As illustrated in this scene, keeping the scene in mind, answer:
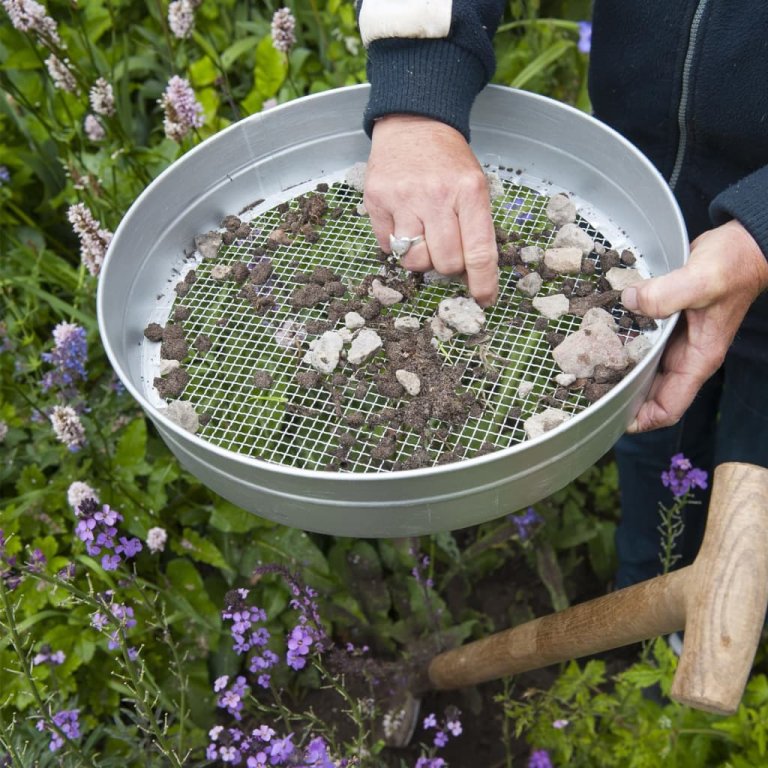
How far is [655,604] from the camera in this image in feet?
3.30

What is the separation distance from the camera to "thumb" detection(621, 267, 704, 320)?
1040 millimetres

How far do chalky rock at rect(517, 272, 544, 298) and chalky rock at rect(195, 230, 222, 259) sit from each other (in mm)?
479

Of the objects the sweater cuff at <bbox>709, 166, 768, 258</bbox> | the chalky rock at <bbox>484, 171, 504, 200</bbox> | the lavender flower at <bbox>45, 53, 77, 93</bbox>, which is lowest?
the chalky rock at <bbox>484, 171, 504, 200</bbox>

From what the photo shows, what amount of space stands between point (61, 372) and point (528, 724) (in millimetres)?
1234

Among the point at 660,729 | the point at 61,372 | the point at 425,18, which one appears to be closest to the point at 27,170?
the point at 61,372

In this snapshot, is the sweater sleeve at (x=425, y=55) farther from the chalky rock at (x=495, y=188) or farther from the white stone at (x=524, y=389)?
the white stone at (x=524, y=389)

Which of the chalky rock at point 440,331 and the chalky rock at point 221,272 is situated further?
the chalky rock at point 221,272

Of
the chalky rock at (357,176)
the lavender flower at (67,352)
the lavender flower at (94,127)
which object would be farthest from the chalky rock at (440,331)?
the lavender flower at (94,127)

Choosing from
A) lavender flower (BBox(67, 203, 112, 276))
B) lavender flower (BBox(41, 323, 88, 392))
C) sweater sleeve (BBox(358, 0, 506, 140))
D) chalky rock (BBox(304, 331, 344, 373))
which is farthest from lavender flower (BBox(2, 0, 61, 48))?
chalky rock (BBox(304, 331, 344, 373))

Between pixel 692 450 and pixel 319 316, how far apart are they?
1163mm

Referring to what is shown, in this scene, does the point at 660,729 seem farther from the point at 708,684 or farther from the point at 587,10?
the point at 587,10

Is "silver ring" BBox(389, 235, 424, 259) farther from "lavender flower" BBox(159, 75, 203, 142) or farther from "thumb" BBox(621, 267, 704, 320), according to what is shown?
"lavender flower" BBox(159, 75, 203, 142)

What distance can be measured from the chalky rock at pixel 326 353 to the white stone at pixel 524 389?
0.83 feet

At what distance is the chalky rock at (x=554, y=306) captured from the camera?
1192 mm
